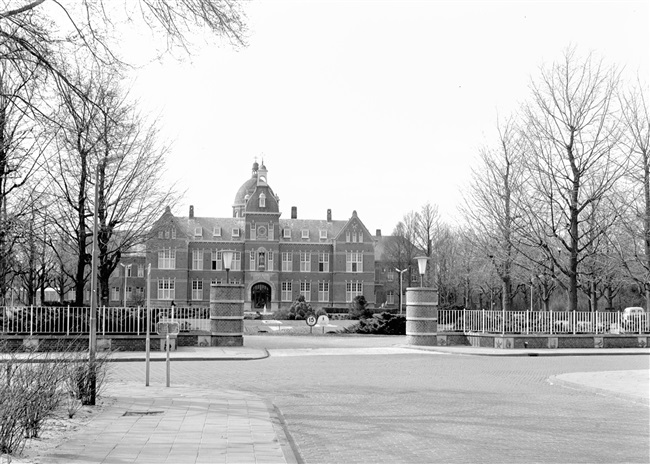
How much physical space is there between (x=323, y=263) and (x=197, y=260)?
14.7 m

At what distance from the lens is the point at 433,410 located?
39.9 ft

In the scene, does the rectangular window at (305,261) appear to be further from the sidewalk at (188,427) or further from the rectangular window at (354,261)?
the sidewalk at (188,427)

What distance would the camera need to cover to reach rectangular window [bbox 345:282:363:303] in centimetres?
8569

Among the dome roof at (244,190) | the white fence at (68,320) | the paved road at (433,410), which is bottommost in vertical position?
the paved road at (433,410)

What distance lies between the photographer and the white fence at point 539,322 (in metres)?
→ 30.5

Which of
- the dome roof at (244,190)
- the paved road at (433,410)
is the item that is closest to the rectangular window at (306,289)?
the dome roof at (244,190)

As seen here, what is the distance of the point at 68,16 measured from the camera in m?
10.9

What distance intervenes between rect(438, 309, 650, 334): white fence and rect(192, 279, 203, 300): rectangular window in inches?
2125

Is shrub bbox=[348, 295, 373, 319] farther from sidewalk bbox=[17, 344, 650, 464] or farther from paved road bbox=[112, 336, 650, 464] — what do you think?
sidewalk bbox=[17, 344, 650, 464]

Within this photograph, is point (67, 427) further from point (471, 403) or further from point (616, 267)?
point (616, 267)

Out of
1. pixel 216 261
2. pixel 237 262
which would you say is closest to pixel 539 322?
pixel 237 262

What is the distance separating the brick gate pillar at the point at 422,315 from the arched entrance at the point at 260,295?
53.8 metres

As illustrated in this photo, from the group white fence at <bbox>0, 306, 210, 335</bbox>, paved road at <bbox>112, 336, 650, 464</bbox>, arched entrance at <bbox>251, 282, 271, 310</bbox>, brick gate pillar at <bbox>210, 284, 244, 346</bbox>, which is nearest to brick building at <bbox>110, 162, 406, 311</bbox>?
arched entrance at <bbox>251, 282, 271, 310</bbox>

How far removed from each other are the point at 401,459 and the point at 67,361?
5.64m
